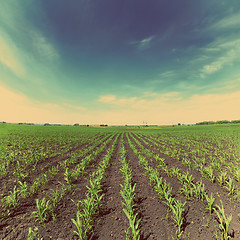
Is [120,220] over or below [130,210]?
below

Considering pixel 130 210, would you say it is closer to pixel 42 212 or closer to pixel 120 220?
pixel 120 220

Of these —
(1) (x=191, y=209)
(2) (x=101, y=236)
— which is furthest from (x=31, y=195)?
(1) (x=191, y=209)

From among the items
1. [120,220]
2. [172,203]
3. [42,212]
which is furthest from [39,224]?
[172,203]

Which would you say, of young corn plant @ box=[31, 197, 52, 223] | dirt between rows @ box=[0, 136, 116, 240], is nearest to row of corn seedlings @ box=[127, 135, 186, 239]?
dirt between rows @ box=[0, 136, 116, 240]

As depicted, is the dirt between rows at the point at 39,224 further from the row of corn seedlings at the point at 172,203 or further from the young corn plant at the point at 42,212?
the row of corn seedlings at the point at 172,203

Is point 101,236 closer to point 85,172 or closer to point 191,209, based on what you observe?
point 191,209

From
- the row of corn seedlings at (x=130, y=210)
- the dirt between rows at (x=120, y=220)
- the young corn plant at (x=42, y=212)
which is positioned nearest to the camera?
the row of corn seedlings at (x=130, y=210)

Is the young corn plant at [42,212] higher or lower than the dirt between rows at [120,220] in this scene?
higher

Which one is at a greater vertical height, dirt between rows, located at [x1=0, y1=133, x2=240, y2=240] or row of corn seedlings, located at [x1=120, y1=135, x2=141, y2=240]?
row of corn seedlings, located at [x1=120, y1=135, x2=141, y2=240]

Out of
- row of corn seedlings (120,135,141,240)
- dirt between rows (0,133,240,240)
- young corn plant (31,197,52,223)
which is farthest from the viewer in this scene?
young corn plant (31,197,52,223)

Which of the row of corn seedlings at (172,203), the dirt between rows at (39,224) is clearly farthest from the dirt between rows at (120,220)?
the row of corn seedlings at (172,203)

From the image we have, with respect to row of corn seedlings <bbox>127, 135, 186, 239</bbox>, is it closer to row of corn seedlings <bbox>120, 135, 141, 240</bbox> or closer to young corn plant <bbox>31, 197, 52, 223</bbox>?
row of corn seedlings <bbox>120, 135, 141, 240</bbox>

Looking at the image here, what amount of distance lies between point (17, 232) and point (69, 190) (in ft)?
7.32

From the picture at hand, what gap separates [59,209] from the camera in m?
4.12
